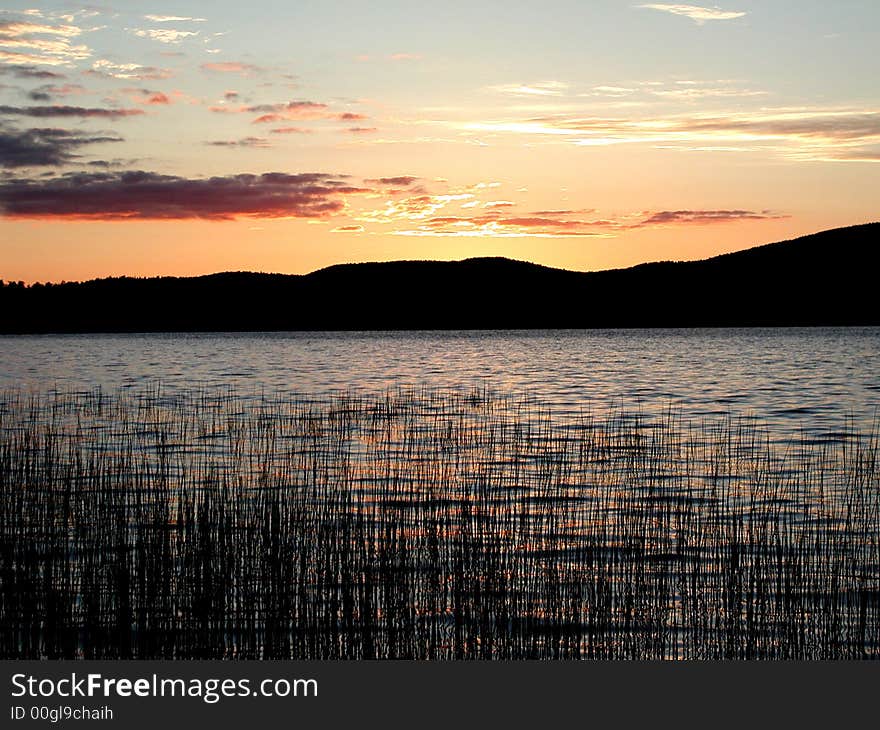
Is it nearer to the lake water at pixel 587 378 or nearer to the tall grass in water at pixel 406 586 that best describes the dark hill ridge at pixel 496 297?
the lake water at pixel 587 378

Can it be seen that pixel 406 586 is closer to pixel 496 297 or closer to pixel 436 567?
pixel 436 567

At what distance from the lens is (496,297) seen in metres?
145

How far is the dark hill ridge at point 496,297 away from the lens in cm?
12988

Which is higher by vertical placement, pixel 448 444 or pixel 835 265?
pixel 835 265

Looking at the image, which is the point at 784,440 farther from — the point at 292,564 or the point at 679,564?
the point at 292,564

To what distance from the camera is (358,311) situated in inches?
5546

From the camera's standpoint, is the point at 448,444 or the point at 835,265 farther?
the point at 835,265

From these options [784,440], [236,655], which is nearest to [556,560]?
[236,655]

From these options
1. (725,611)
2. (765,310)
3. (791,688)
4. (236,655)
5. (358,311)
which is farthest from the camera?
(358,311)

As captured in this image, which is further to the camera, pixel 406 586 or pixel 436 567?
pixel 436 567

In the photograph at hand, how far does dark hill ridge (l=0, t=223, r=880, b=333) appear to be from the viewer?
129875 mm

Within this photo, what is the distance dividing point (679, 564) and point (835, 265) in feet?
430

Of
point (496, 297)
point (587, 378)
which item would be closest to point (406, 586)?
point (587, 378)

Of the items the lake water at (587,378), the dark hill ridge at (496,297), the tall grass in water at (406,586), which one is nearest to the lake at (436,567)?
the tall grass in water at (406,586)
